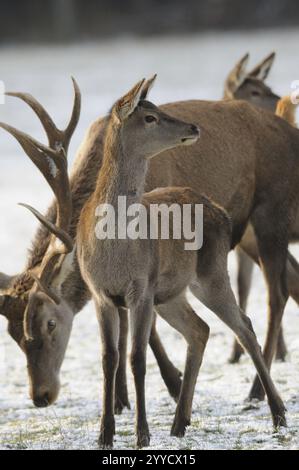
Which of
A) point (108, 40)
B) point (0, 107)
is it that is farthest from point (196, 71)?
point (108, 40)

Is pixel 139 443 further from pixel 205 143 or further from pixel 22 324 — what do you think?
pixel 205 143

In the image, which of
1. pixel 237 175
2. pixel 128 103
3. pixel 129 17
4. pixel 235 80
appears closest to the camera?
pixel 128 103

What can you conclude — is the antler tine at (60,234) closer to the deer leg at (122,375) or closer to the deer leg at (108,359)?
the deer leg at (108,359)

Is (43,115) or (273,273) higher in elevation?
(43,115)

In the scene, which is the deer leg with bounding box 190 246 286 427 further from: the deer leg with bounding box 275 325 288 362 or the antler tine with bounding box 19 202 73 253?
the deer leg with bounding box 275 325 288 362

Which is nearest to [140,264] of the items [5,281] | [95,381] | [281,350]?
[5,281]

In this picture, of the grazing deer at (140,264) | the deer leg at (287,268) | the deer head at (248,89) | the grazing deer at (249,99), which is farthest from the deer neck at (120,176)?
the deer head at (248,89)

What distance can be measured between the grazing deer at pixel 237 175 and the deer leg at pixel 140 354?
43.1 inches

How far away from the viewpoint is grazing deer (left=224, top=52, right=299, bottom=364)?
9398 millimetres

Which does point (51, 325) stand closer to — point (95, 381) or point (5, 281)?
point (5, 281)

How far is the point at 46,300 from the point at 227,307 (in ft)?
3.41

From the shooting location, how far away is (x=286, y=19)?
40125 millimetres

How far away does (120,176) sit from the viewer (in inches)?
266

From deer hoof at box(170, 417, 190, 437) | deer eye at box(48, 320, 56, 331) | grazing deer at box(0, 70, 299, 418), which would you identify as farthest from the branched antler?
deer hoof at box(170, 417, 190, 437)
